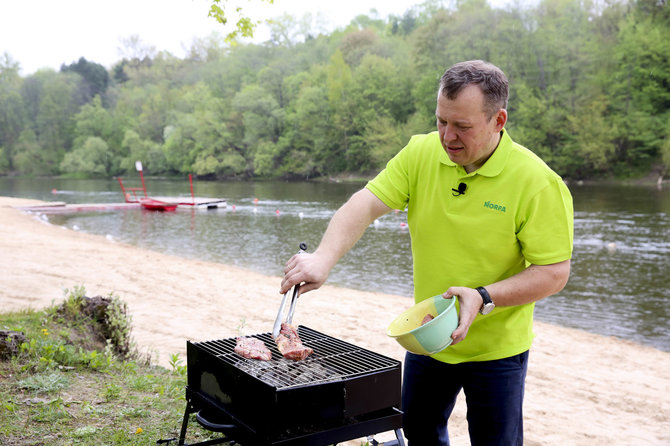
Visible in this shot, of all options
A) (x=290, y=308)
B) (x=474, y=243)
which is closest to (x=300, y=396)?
(x=290, y=308)

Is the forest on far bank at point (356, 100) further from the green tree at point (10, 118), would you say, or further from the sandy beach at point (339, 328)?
the sandy beach at point (339, 328)

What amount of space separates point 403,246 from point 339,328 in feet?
35.8

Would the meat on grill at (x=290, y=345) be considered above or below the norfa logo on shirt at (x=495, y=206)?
below

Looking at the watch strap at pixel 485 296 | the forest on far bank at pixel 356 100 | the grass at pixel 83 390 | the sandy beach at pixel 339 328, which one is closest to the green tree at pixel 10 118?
the forest on far bank at pixel 356 100

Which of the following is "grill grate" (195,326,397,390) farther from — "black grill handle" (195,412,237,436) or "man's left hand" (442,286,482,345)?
"man's left hand" (442,286,482,345)

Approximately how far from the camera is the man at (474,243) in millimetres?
2408

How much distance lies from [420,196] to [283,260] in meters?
14.9

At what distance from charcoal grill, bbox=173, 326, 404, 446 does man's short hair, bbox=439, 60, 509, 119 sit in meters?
1.24

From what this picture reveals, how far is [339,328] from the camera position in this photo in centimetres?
870

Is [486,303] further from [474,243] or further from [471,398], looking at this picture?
[471,398]

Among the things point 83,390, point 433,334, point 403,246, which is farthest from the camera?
point 403,246

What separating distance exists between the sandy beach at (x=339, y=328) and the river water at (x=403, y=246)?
164 centimetres

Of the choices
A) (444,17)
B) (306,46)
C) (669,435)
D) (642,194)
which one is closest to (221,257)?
(669,435)

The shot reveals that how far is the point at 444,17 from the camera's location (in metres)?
60.5
